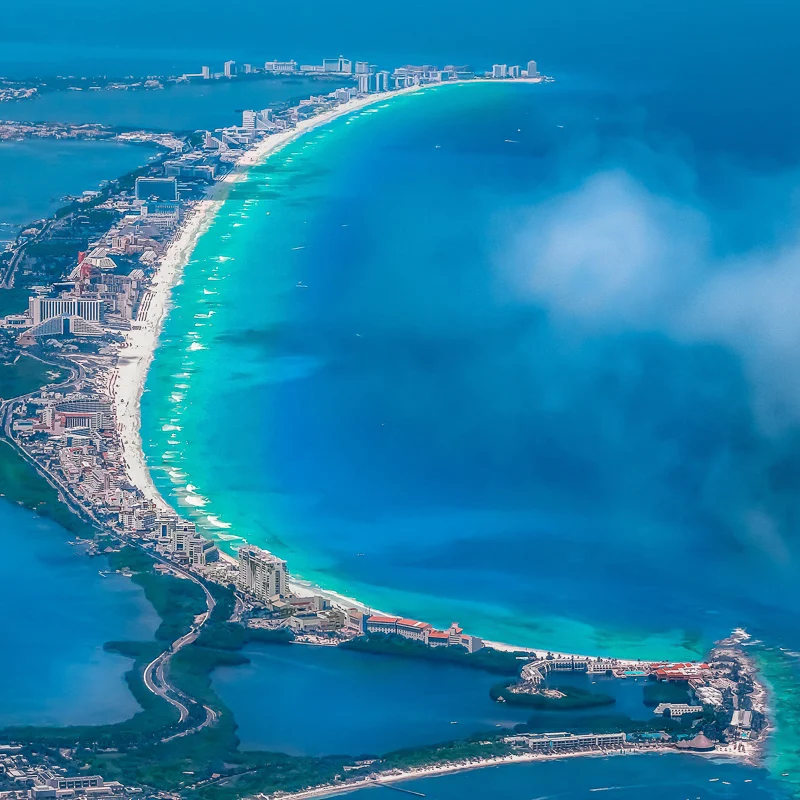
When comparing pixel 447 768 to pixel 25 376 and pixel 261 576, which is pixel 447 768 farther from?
pixel 25 376

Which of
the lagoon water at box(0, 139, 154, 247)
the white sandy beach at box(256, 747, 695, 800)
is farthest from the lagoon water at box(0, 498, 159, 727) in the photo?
the lagoon water at box(0, 139, 154, 247)

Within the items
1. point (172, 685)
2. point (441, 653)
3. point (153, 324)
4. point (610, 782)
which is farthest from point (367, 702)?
point (153, 324)

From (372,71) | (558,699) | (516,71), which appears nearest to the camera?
(558,699)

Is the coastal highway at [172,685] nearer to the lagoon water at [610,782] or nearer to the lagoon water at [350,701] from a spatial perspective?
the lagoon water at [350,701]

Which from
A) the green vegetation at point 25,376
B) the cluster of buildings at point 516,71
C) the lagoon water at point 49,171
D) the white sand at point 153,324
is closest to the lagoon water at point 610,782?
the white sand at point 153,324

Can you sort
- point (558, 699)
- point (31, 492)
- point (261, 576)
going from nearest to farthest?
point (558, 699) → point (261, 576) → point (31, 492)

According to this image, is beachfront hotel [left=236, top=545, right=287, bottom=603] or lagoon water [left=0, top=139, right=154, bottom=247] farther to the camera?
lagoon water [left=0, top=139, right=154, bottom=247]

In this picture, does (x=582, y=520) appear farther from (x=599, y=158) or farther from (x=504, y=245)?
(x=599, y=158)

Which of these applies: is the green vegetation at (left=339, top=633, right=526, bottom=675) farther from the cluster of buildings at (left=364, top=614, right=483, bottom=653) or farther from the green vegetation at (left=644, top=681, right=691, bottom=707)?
the green vegetation at (left=644, top=681, right=691, bottom=707)
